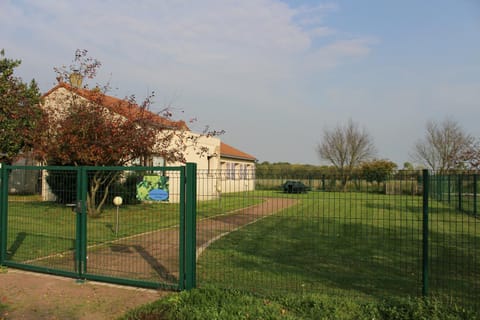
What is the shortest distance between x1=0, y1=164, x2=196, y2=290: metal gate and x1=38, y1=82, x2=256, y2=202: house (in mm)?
461

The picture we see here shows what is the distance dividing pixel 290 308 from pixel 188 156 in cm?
1829

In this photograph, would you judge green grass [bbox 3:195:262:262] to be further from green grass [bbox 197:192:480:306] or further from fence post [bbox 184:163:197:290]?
green grass [bbox 197:192:480:306]

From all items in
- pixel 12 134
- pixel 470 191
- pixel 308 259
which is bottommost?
pixel 308 259

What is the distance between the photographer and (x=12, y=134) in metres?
19.5

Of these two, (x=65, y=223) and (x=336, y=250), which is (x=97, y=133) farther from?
(x=336, y=250)

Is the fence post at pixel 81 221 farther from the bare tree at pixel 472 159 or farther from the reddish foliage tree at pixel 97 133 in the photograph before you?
the bare tree at pixel 472 159

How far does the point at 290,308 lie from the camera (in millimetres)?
5027

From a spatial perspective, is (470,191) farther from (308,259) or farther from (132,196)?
(132,196)

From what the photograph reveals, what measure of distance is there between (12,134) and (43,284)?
1577 centimetres

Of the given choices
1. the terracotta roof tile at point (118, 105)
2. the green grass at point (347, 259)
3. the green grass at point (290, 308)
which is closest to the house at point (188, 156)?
the terracotta roof tile at point (118, 105)

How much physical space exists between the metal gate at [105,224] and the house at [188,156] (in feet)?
1.51

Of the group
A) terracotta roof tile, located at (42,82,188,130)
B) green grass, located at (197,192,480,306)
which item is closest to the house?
terracotta roof tile, located at (42,82,188,130)

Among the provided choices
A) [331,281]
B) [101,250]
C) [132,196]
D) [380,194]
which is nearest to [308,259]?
[331,281]

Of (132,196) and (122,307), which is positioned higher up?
(132,196)
